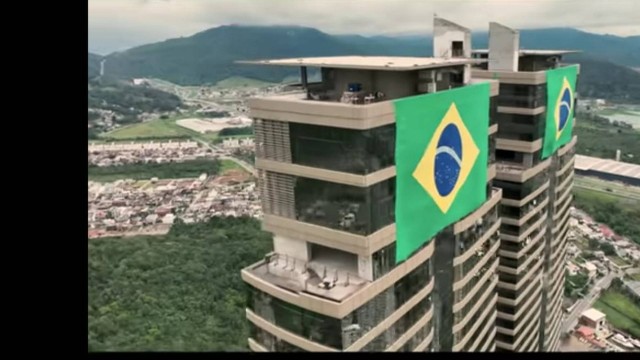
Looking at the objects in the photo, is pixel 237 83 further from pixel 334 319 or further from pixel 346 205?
pixel 334 319

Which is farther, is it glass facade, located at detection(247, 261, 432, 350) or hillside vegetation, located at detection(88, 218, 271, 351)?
hillside vegetation, located at detection(88, 218, 271, 351)

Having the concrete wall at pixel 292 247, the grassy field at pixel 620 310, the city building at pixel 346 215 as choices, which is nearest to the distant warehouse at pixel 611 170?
the grassy field at pixel 620 310

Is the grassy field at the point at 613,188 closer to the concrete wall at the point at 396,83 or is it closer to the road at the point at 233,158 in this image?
the road at the point at 233,158

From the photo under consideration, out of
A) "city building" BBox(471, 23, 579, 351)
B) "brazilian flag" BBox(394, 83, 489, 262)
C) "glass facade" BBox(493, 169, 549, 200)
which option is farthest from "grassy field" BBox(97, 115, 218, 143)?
"brazilian flag" BBox(394, 83, 489, 262)

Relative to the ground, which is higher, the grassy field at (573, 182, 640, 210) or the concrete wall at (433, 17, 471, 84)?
the concrete wall at (433, 17, 471, 84)

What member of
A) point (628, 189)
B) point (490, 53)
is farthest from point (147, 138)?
point (628, 189)

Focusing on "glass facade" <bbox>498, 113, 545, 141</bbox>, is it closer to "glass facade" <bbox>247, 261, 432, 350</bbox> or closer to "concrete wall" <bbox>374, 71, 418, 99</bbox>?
"concrete wall" <bbox>374, 71, 418, 99</bbox>
